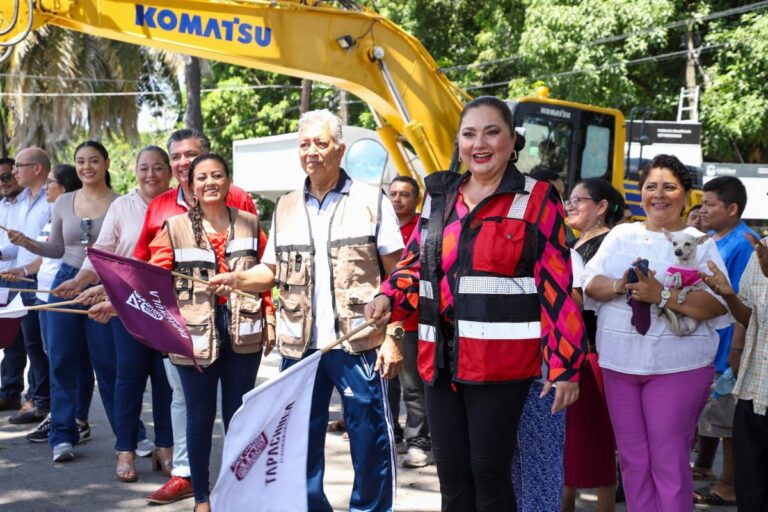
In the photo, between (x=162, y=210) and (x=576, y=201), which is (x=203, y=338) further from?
(x=576, y=201)

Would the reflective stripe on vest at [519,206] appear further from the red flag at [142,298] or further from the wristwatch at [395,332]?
the red flag at [142,298]

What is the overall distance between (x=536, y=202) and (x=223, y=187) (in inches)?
80.9

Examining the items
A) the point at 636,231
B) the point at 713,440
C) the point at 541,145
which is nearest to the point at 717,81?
the point at 541,145

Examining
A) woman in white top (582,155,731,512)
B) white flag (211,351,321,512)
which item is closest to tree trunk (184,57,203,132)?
woman in white top (582,155,731,512)

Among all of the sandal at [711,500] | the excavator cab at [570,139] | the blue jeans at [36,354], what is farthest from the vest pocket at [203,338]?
the excavator cab at [570,139]

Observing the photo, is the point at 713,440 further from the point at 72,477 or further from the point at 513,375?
the point at 72,477

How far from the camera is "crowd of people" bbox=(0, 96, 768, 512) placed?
136 inches

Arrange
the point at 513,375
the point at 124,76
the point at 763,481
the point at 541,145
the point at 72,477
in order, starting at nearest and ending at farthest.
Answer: the point at 513,375, the point at 763,481, the point at 72,477, the point at 541,145, the point at 124,76

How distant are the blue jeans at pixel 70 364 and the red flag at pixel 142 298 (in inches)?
81.4

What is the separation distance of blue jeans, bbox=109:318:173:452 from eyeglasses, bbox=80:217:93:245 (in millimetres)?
742

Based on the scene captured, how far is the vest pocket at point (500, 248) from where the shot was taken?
135 inches

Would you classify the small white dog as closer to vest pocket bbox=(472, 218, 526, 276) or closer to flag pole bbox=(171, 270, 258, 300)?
vest pocket bbox=(472, 218, 526, 276)

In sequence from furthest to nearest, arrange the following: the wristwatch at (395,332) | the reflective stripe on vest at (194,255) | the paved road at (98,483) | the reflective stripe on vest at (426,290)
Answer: the paved road at (98,483), the reflective stripe on vest at (194,255), the wristwatch at (395,332), the reflective stripe on vest at (426,290)

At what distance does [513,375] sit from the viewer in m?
3.42
